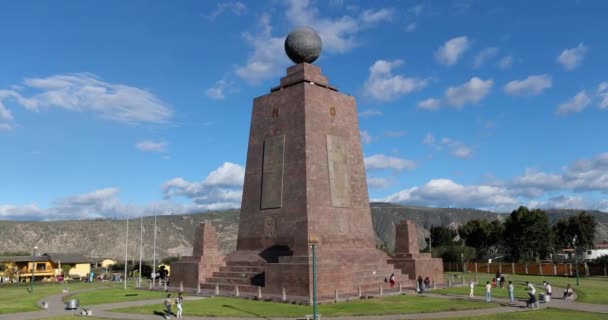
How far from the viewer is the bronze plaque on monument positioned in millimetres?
37125

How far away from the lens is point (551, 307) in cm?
2625

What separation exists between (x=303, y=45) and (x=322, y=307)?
21.1 m

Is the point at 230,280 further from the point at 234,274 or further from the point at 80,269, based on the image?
the point at 80,269

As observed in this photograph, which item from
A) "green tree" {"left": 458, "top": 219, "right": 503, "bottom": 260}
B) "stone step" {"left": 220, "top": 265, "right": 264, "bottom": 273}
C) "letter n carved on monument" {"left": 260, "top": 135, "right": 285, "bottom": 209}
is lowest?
"stone step" {"left": 220, "top": 265, "right": 264, "bottom": 273}

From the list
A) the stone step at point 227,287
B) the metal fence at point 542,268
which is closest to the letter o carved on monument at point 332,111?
the stone step at point 227,287

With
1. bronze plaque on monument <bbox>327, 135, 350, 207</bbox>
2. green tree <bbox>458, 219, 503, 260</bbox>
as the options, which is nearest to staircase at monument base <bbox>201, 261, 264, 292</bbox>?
bronze plaque on monument <bbox>327, 135, 350, 207</bbox>

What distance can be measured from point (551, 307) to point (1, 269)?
66.3m

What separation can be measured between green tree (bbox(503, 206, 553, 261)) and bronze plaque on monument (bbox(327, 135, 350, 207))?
55007 mm

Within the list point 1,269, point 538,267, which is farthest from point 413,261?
point 1,269

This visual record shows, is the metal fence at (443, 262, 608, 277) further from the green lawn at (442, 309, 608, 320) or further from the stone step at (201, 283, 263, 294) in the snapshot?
the stone step at (201, 283, 263, 294)

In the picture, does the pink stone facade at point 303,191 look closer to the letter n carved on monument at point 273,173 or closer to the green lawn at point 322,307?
the letter n carved on monument at point 273,173

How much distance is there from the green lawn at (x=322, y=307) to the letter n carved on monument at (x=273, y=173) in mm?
9555

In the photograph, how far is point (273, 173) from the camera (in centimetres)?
3809

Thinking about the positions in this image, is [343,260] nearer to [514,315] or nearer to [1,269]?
[514,315]
